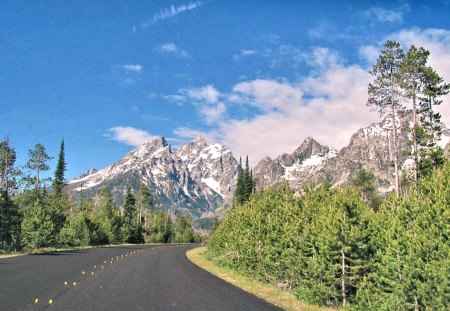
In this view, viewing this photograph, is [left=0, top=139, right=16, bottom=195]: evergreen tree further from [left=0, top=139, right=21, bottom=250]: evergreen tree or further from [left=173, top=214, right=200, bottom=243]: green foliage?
[left=173, top=214, right=200, bottom=243]: green foliage

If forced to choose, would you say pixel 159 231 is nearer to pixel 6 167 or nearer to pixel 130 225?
pixel 130 225

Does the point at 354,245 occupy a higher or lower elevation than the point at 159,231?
higher

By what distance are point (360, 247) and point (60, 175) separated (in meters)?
91.5

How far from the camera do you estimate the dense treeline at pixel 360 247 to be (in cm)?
1090

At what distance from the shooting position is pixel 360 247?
1488cm

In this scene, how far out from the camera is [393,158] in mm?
37500

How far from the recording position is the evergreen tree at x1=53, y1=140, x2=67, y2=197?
3575 inches

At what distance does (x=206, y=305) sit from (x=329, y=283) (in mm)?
4704

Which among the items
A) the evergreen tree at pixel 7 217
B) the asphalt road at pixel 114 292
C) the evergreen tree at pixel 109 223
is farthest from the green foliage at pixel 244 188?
the asphalt road at pixel 114 292

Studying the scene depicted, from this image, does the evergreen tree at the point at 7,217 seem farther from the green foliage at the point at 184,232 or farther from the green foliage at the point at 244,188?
the green foliage at the point at 184,232

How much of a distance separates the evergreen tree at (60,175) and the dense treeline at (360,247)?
7571 centimetres

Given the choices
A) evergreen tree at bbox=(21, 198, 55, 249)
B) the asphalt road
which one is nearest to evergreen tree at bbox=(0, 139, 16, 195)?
evergreen tree at bbox=(21, 198, 55, 249)

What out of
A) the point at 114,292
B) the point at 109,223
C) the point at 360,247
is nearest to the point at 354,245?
the point at 360,247

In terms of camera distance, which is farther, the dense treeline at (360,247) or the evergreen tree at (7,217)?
the evergreen tree at (7,217)
